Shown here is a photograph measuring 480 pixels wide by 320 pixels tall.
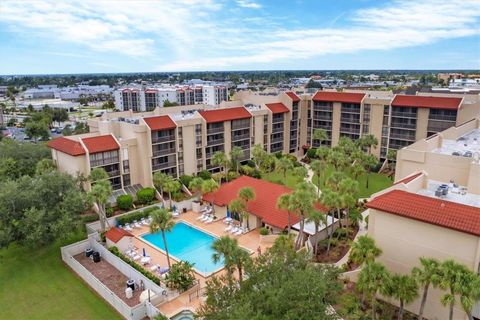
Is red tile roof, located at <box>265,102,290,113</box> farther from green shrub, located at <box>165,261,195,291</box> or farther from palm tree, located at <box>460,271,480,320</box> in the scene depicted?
palm tree, located at <box>460,271,480,320</box>

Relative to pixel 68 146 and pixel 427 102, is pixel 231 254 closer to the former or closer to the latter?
pixel 68 146

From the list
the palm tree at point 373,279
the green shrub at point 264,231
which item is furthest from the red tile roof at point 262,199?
the palm tree at point 373,279

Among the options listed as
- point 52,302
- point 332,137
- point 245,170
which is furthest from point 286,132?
point 52,302

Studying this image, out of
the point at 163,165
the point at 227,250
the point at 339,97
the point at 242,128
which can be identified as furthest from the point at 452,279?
the point at 339,97

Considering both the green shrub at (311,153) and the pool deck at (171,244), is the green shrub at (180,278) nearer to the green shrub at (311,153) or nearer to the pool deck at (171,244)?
the pool deck at (171,244)

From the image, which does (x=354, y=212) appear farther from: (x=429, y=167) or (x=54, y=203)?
(x=54, y=203)

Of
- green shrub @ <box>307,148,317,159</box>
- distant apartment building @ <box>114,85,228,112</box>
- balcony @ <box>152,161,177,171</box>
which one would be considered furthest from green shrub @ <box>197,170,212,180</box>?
distant apartment building @ <box>114,85,228,112</box>
